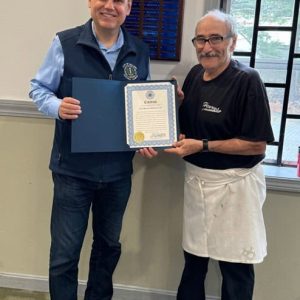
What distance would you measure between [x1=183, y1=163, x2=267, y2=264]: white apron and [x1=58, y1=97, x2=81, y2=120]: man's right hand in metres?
0.49

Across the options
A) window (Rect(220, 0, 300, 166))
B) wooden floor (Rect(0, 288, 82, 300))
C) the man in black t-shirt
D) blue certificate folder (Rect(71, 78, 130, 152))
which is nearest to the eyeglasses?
the man in black t-shirt

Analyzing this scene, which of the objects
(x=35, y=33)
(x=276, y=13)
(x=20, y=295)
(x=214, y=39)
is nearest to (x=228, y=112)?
(x=214, y=39)

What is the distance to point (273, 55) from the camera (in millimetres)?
1816

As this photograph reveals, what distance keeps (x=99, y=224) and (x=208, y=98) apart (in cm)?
67

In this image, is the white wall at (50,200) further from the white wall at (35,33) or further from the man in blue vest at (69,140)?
the man in blue vest at (69,140)

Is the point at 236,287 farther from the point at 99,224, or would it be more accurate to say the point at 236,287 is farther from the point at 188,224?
the point at 99,224

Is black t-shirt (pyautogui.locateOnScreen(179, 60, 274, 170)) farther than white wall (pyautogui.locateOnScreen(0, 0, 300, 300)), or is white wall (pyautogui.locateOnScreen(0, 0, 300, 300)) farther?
white wall (pyautogui.locateOnScreen(0, 0, 300, 300))

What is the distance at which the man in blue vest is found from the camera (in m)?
1.39

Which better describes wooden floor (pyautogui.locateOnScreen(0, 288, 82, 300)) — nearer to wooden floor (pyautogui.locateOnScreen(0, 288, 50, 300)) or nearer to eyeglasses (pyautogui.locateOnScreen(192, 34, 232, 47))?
wooden floor (pyautogui.locateOnScreen(0, 288, 50, 300))

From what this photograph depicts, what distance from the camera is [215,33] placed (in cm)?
137

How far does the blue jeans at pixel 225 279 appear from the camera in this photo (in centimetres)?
151

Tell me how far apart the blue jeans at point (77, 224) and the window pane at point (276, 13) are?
95cm

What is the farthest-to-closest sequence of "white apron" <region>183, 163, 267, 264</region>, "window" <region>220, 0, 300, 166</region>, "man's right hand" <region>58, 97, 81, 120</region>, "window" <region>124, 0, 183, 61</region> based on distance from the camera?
"window" <region>220, 0, 300, 166</region>
"window" <region>124, 0, 183, 61</region>
"white apron" <region>183, 163, 267, 264</region>
"man's right hand" <region>58, 97, 81, 120</region>

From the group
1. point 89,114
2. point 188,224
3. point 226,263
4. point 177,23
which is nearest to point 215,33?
point 177,23
